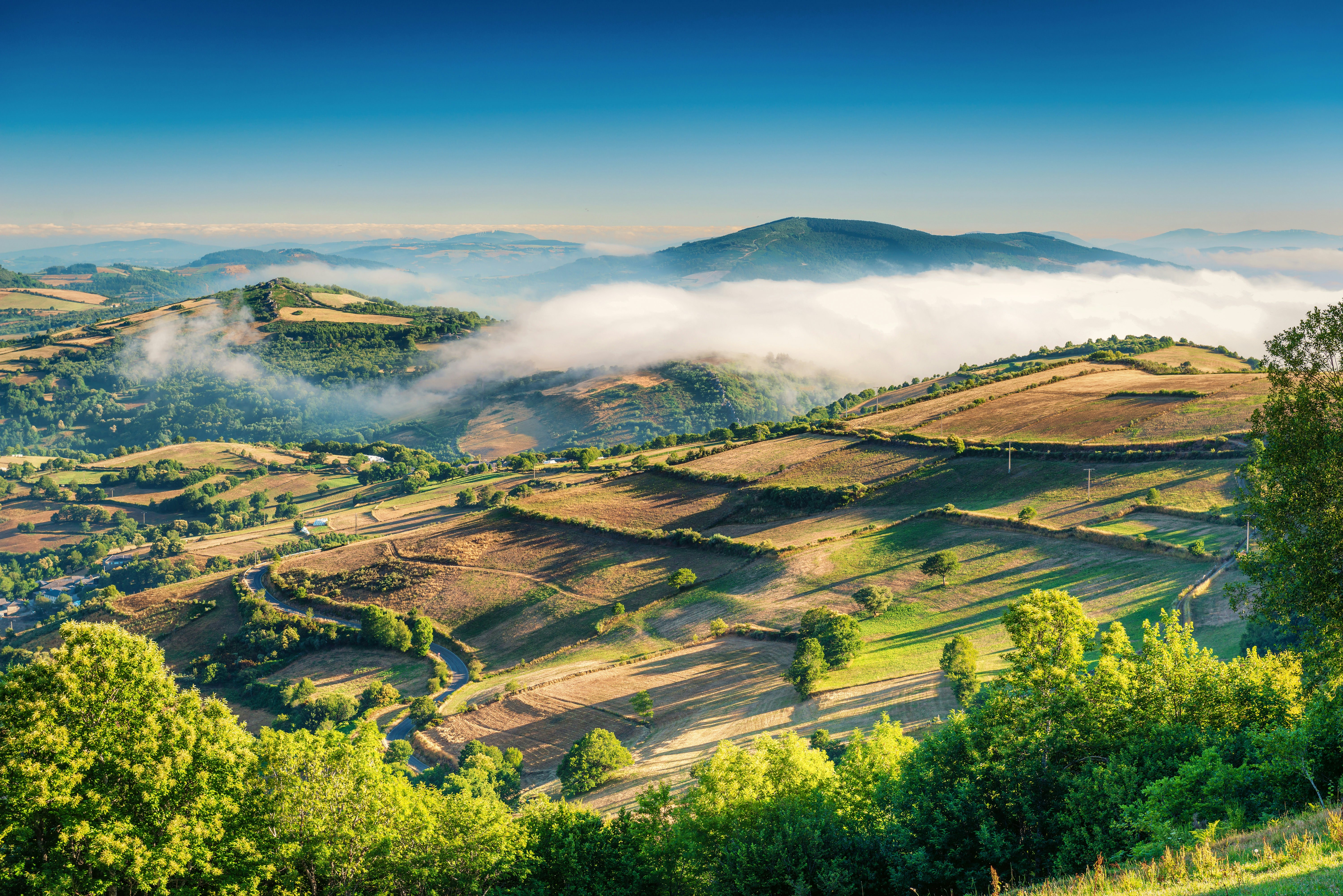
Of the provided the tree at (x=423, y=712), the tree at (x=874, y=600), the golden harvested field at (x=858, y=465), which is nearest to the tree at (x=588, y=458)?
the golden harvested field at (x=858, y=465)

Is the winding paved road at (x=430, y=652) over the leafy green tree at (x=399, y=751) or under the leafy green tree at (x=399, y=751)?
under

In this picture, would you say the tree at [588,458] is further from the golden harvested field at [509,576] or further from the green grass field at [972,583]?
the green grass field at [972,583]

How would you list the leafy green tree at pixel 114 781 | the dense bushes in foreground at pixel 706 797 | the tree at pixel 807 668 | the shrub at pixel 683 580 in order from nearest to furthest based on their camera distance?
the leafy green tree at pixel 114 781
the dense bushes in foreground at pixel 706 797
the tree at pixel 807 668
the shrub at pixel 683 580

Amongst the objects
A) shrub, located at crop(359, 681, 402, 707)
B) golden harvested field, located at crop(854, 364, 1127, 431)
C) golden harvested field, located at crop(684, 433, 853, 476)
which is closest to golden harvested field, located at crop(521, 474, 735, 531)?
golden harvested field, located at crop(684, 433, 853, 476)

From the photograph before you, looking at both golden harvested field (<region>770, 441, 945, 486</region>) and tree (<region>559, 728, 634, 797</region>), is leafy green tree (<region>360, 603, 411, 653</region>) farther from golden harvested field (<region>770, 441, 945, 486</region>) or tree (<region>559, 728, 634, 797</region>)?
golden harvested field (<region>770, 441, 945, 486</region>)

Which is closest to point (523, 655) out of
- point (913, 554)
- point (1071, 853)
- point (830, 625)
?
point (830, 625)

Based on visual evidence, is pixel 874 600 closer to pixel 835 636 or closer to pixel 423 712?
pixel 835 636

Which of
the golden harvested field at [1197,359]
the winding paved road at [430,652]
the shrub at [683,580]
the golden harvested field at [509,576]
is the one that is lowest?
the winding paved road at [430,652]

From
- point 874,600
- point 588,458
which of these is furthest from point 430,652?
point 588,458
